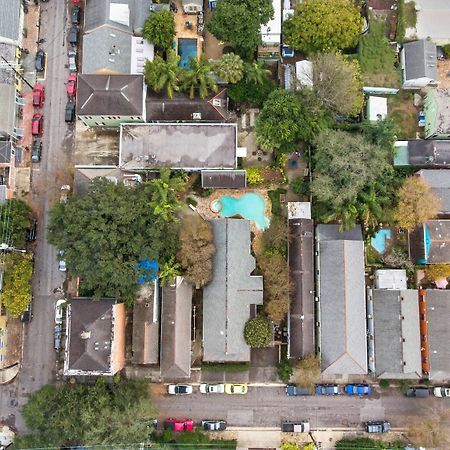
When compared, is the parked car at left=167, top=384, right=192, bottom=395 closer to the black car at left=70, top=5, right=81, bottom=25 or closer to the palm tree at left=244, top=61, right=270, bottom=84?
the palm tree at left=244, top=61, right=270, bottom=84

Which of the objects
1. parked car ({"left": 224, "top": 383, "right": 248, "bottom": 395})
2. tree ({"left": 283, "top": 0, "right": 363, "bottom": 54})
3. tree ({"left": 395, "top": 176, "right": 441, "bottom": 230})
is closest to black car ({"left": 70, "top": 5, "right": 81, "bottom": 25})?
tree ({"left": 283, "top": 0, "right": 363, "bottom": 54})

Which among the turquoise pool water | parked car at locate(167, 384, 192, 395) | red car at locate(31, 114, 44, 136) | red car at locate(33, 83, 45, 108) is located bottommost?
parked car at locate(167, 384, 192, 395)

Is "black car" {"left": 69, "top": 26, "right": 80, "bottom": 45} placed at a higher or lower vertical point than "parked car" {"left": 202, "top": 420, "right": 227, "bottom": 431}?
higher

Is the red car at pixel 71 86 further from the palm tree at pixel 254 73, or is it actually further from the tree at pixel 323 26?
the tree at pixel 323 26

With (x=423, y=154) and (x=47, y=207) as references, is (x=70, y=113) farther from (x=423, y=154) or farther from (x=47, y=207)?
(x=423, y=154)

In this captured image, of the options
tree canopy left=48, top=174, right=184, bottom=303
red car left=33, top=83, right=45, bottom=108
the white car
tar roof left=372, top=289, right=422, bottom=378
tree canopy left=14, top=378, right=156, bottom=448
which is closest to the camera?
tree canopy left=14, top=378, right=156, bottom=448

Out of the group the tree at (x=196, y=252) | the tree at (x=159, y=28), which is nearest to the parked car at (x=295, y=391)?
the tree at (x=196, y=252)

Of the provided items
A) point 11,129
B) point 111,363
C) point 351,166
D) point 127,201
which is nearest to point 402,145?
point 351,166
